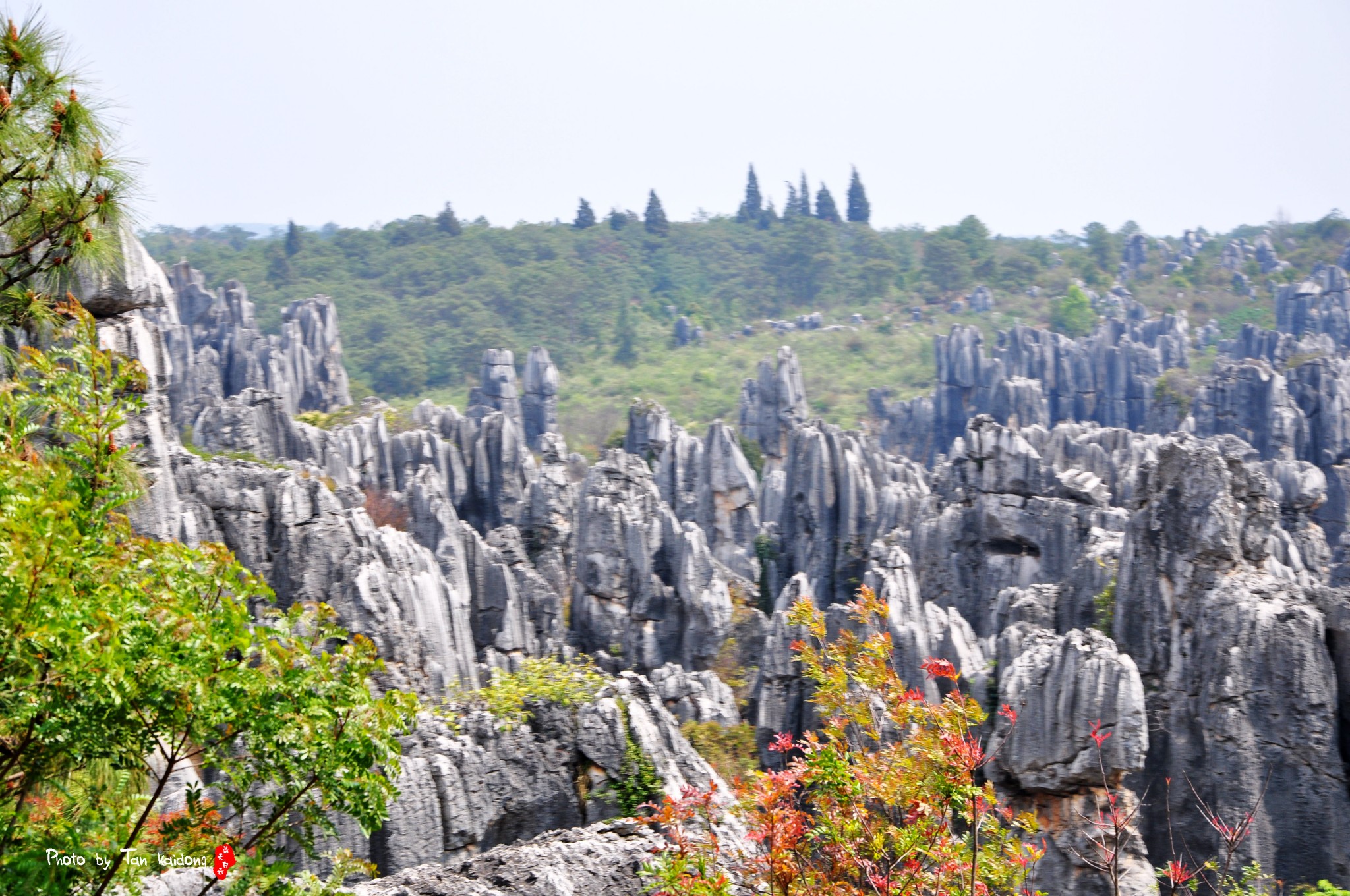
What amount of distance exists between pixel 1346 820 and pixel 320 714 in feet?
54.8

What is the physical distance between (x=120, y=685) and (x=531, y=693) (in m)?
8.12

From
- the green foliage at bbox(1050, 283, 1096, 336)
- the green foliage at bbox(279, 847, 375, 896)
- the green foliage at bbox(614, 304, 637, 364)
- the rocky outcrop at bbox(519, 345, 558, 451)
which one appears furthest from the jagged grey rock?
the green foliage at bbox(1050, 283, 1096, 336)

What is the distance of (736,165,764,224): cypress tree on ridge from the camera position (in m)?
144

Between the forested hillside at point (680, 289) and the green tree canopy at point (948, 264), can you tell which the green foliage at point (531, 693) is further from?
the green tree canopy at point (948, 264)

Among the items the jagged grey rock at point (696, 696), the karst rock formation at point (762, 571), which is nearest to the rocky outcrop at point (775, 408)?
the karst rock formation at point (762, 571)

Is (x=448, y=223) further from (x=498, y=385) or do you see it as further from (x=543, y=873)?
(x=543, y=873)

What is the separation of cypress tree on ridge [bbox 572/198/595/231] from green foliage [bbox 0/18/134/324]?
5060 inches

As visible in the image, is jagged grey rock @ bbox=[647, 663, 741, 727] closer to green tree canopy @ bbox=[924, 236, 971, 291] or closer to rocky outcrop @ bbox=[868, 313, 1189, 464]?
rocky outcrop @ bbox=[868, 313, 1189, 464]

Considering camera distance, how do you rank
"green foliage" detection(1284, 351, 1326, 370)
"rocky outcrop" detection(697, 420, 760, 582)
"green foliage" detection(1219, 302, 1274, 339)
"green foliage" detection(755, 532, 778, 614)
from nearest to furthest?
"green foliage" detection(755, 532, 778, 614), "rocky outcrop" detection(697, 420, 760, 582), "green foliage" detection(1284, 351, 1326, 370), "green foliage" detection(1219, 302, 1274, 339)

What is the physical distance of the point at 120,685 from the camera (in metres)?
4.91

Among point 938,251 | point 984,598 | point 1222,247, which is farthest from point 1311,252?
point 984,598

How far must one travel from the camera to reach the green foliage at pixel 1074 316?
330 ft

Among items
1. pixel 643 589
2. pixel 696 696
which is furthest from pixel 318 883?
pixel 643 589

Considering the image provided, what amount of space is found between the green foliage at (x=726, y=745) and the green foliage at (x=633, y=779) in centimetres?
698
